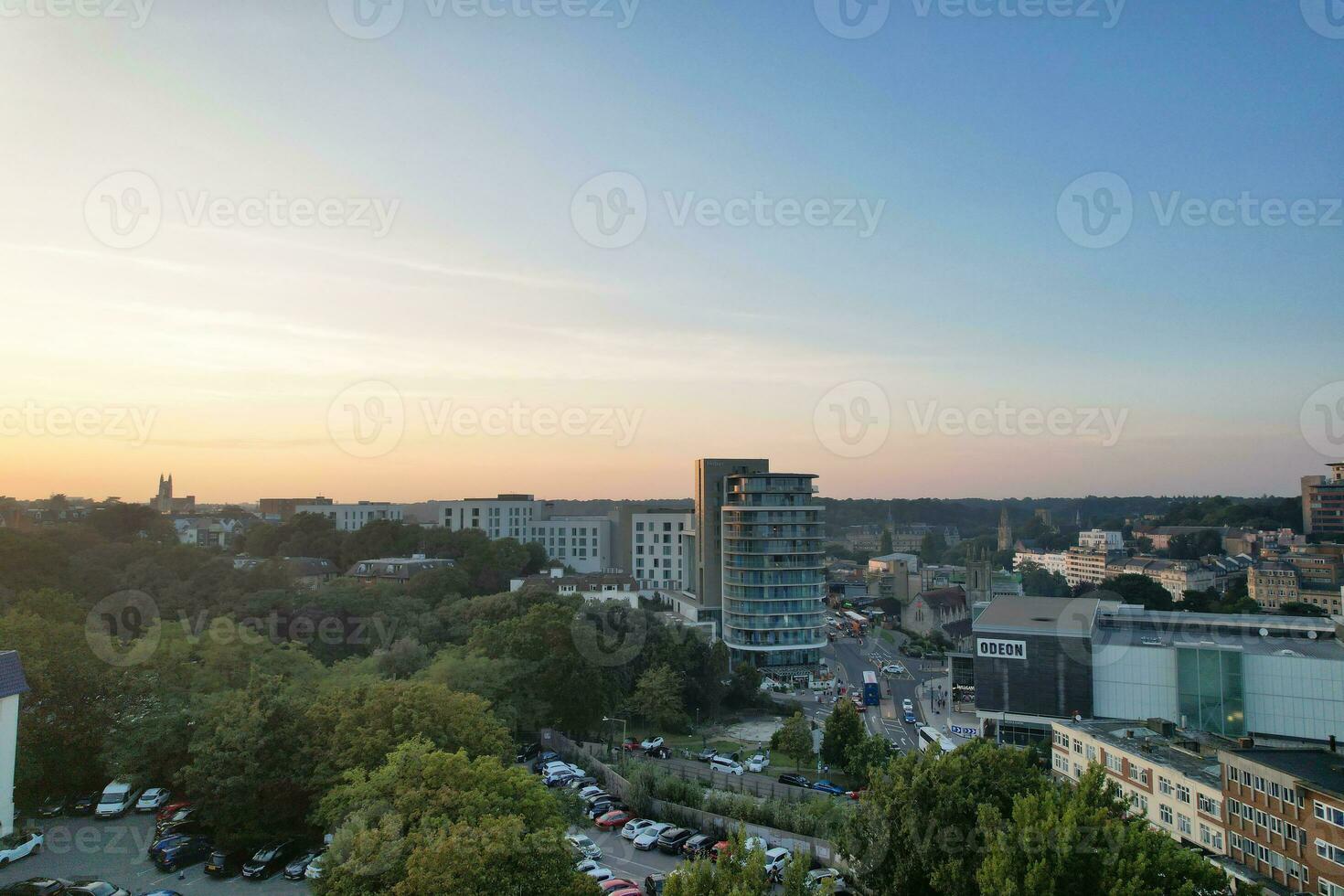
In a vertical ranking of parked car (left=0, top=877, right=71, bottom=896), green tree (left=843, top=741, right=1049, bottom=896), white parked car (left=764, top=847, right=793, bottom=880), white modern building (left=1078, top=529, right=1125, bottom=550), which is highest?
green tree (left=843, top=741, right=1049, bottom=896)

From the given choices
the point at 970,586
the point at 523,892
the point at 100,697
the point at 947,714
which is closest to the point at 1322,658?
the point at 947,714

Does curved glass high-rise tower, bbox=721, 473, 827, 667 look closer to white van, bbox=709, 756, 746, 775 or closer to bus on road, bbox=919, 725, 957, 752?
bus on road, bbox=919, 725, 957, 752

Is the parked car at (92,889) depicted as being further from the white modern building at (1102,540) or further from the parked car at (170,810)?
the white modern building at (1102,540)

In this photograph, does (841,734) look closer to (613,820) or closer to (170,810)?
(613,820)

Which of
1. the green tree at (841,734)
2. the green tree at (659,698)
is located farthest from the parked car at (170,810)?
the green tree at (841,734)

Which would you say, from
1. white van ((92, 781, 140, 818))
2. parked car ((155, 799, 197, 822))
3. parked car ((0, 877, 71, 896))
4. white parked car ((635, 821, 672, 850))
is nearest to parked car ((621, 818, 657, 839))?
white parked car ((635, 821, 672, 850))
